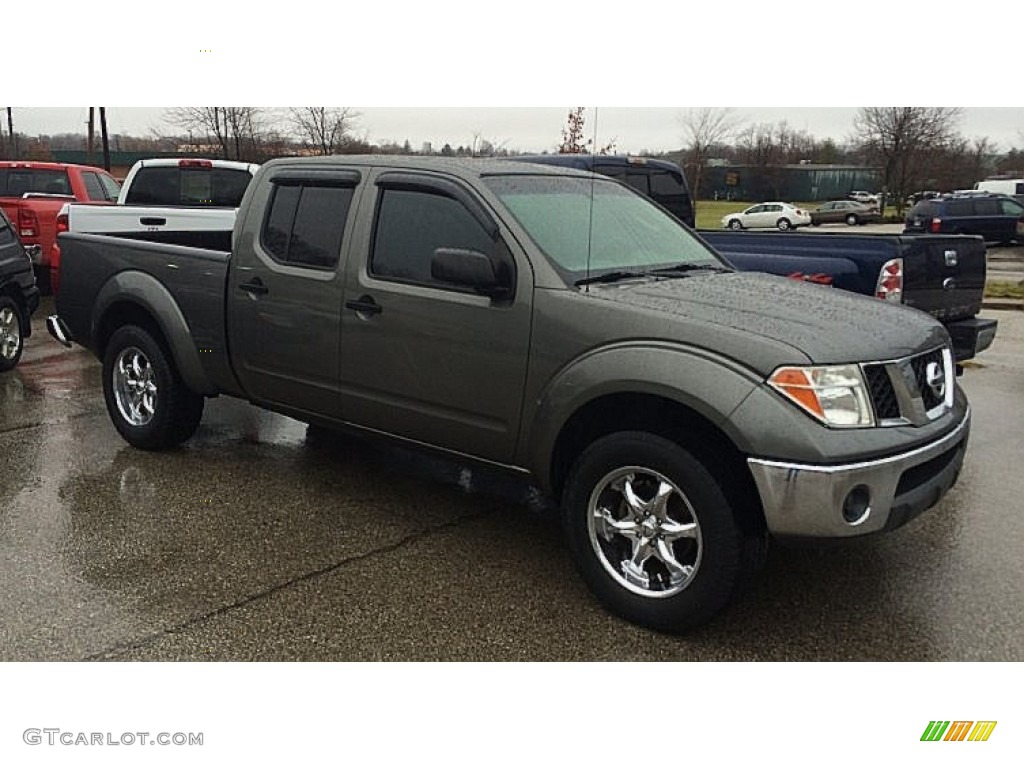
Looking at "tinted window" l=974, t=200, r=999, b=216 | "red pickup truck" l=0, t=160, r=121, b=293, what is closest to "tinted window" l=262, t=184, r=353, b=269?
"tinted window" l=974, t=200, r=999, b=216

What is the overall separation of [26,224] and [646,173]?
8495mm

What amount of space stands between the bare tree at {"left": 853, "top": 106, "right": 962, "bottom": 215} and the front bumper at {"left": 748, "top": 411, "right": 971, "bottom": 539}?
5.24 ft

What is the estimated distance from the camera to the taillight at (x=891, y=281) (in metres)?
5.03

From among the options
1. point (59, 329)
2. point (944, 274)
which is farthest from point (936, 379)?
point (59, 329)

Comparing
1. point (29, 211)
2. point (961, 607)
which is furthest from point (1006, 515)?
point (29, 211)

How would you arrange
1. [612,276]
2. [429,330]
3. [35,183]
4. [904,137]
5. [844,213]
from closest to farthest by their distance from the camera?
[612,276]
[429,330]
[904,137]
[844,213]
[35,183]

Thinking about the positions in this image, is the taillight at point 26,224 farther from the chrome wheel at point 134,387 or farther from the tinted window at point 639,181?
the tinted window at point 639,181

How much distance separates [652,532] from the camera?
11.0 feet

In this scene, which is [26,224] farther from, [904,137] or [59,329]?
[904,137]

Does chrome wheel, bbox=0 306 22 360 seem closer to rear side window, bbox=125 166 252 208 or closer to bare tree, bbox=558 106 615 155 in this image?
rear side window, bbox=125 166 252 208

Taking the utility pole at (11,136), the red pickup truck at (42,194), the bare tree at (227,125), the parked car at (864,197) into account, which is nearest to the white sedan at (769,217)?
the parked car at (864,197)

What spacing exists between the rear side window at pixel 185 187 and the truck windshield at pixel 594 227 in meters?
3.57

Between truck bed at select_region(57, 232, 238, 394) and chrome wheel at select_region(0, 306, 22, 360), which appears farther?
chrome wheel at select_region(0, 306, 22, 360)

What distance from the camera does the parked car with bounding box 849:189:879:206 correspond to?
16.6 feet
